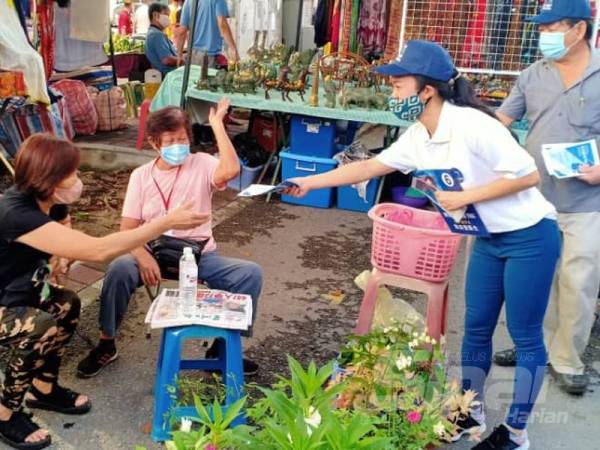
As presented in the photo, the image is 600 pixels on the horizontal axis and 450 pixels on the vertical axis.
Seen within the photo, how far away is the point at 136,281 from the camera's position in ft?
9.87

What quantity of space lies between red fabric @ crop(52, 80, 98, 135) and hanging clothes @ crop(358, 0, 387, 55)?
357 cm

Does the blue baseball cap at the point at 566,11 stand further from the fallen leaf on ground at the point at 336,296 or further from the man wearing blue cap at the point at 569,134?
the fallen leaf on ground at the point at 336,296

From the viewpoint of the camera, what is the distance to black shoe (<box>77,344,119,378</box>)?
3.11 metres

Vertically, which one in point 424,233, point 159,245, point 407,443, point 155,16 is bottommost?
point 407,443

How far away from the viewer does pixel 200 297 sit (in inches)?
111

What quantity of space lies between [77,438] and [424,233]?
175 centimetres

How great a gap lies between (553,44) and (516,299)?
1190 mm

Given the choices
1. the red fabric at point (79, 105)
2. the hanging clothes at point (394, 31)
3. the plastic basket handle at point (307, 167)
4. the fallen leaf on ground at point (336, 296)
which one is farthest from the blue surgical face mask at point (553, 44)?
the red fabric at point (79, 105)

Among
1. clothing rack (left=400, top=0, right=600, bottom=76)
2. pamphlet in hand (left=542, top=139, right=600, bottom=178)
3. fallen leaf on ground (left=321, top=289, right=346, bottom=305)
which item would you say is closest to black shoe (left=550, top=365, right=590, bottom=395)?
pamphlet in hand (left=542, top=139, right=600, bottom=178)

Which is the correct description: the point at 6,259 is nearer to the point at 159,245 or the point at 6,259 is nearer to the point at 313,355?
the point at 159,245

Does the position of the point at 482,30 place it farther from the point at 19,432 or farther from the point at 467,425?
the point at 19,432

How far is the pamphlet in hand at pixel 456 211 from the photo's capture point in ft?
7.93

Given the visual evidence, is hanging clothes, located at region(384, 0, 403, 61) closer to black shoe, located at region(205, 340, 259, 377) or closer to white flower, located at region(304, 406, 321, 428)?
black shoe, located at region(205, 340, 259, 377)

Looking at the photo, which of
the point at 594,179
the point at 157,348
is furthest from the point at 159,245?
the point at 594,179
